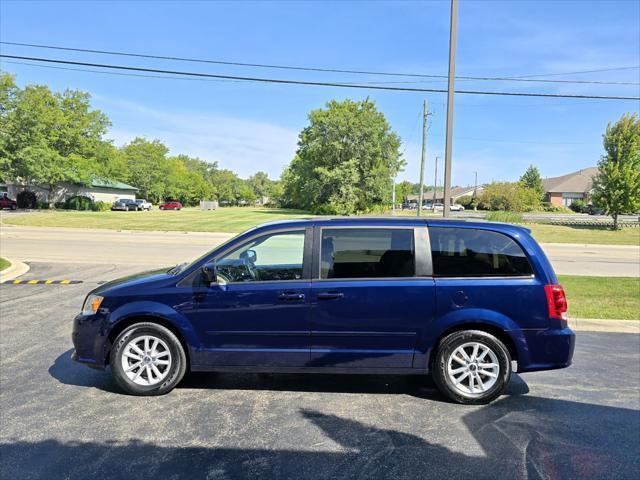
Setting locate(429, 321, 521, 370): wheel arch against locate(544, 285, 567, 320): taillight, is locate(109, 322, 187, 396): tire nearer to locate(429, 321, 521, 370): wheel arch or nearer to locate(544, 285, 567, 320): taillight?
locate(429, 321, 521, 370): wheel arch

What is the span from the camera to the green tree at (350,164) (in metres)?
45.7

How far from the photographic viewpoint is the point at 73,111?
165 ft

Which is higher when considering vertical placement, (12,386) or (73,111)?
(73,111)

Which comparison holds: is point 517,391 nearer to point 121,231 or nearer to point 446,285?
point 446,285

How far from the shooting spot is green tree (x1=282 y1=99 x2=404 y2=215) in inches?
1799

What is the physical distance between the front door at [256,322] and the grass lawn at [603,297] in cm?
524

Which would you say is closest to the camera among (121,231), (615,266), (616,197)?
(615,266)

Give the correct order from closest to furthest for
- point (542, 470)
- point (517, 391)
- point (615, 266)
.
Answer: point (542, 470), point (517, 391), point (615, 266)

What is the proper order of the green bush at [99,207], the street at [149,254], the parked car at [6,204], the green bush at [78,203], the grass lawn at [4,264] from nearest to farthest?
the grass lawn at [4,264]
the street at [149,254]
the parked car at [6,204]
the green bush at [78,203]
the green bush at [99,207]

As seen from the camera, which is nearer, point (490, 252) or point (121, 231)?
point (490, 252)

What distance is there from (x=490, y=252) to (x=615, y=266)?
1339 centimetres

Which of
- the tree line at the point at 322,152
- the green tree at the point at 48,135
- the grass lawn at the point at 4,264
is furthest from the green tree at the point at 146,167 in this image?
the grass lawn at the point at 4,264

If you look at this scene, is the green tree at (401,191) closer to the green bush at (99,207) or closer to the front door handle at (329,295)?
the green bush at (99,207)

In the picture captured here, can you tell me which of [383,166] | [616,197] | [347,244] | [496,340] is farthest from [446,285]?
[383,166]
